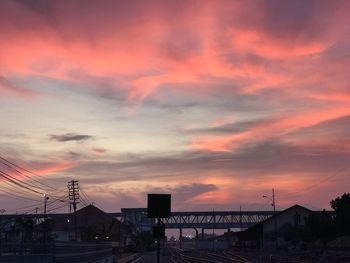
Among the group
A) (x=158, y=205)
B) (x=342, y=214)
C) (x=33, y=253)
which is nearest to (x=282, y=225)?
(x=342, y=214)

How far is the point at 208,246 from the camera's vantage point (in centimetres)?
17162

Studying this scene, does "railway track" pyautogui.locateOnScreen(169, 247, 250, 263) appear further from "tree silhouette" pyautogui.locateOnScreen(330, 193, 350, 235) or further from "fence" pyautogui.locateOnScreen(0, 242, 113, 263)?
"fence" pyautogui.locateOnScreen(0, 242, 113, 263)

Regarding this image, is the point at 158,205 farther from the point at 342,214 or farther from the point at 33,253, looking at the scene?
the point at 342,214

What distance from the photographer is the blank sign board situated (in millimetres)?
21484

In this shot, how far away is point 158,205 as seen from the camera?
848 inches

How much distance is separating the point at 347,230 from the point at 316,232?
669 cm

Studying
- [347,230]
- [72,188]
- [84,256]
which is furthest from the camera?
[72,188]

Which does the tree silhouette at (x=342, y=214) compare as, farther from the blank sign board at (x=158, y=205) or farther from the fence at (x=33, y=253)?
the blank sign board at (x=158, y=205)

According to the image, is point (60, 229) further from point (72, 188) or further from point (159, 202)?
point (159, 202)

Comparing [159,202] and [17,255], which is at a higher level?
[159,202]

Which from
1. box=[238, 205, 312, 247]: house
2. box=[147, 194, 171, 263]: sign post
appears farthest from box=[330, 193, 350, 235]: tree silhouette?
box=[147, 194, 171, 263]: sign post

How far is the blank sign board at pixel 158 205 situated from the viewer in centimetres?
2148

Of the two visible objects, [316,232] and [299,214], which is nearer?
[316,232]

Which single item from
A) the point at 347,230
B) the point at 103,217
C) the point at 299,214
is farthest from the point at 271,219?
the point at 103,217
